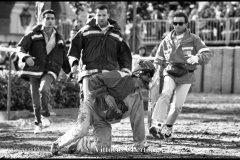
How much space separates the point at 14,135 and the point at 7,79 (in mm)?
3600

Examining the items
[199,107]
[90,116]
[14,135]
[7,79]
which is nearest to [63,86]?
[7,79]

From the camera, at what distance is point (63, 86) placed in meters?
16.4

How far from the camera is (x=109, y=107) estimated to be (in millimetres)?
8688

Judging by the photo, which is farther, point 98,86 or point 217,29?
point 217,29

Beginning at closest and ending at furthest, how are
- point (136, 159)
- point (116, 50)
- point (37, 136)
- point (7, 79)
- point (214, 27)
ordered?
1. point (136, 159)
2. point (116, 50)
3. point (37, 136)
4. point (7, 79)
5. point (214, 27)

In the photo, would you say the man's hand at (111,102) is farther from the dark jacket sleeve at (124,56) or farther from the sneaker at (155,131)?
the sneaker at (155,131)

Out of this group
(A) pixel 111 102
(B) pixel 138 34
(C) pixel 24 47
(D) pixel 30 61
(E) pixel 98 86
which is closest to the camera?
(A) pixel 111 102

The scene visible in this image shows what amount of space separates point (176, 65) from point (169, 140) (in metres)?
1.19

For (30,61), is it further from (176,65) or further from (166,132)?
(166,132)

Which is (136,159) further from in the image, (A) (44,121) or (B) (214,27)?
(B) (214,27)

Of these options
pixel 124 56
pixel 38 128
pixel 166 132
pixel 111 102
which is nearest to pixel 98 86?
pixel 111 102

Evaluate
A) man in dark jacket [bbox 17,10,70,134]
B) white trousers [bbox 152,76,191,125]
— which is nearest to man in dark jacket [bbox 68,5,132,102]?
white trousers [bbox 152,76,191,125]

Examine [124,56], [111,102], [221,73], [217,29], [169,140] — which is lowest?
[221,73]

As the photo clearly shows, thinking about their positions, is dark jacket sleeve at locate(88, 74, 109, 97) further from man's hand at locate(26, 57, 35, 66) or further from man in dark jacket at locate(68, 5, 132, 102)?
man's hand at locate(26, 57, 35, 66)
